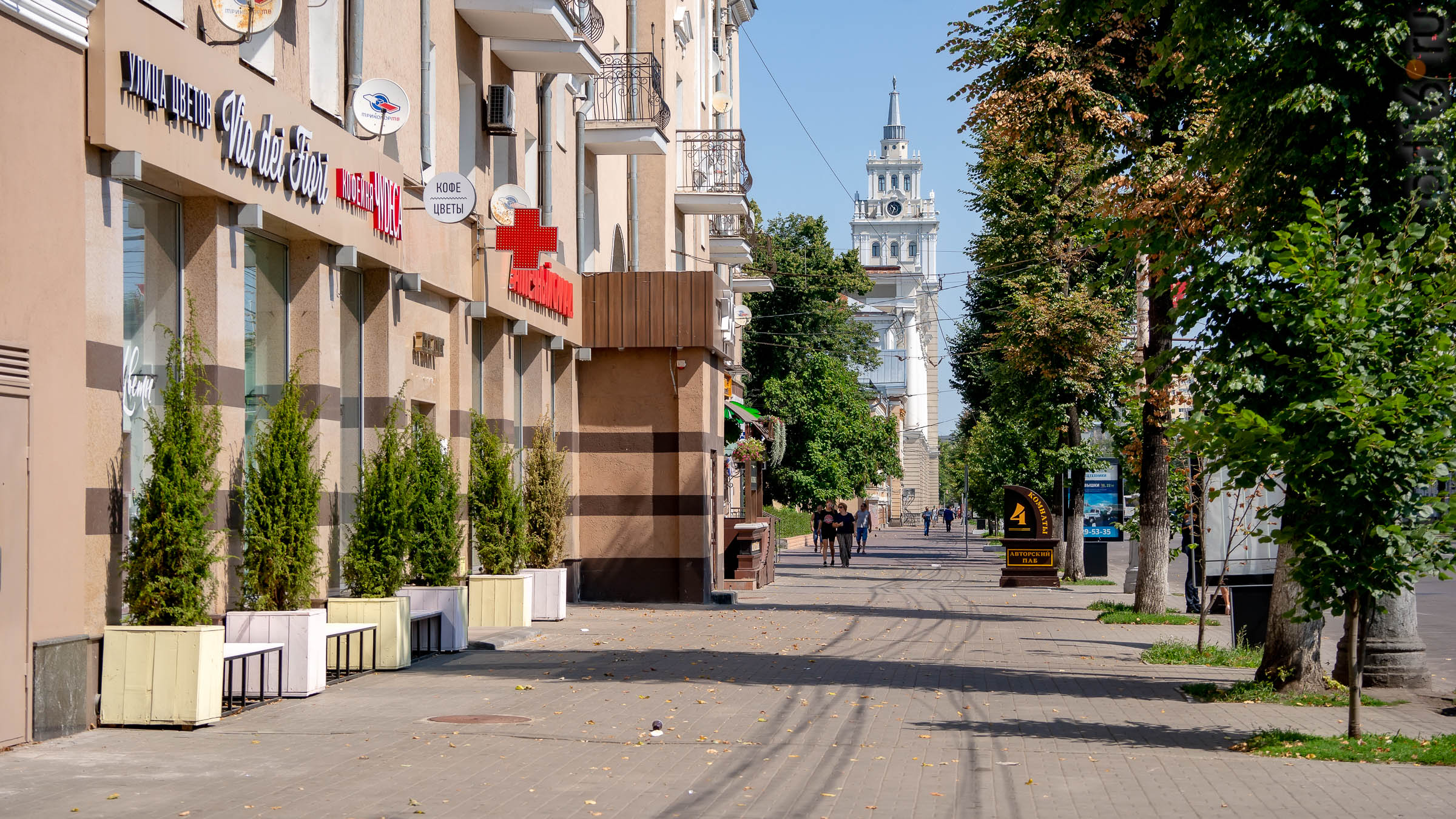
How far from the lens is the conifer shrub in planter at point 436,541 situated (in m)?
15.5

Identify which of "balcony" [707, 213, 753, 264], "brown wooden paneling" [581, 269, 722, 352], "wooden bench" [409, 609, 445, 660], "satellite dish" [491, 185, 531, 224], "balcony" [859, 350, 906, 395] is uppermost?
"balcony" [859, 350, 906, 395]

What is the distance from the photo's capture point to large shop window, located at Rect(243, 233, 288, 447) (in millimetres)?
13430

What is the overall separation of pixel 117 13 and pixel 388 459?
5600 mm

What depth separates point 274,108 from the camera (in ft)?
42.2

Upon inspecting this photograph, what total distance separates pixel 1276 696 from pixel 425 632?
8.54 m

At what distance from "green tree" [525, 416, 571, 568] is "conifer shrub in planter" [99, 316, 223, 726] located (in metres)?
9.35

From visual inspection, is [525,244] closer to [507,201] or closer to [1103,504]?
[507,201]

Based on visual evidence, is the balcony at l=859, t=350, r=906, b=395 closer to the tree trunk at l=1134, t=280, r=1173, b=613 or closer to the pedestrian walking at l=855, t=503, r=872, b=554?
the pedestrian walking at l=855, t=503, r=872, b=554

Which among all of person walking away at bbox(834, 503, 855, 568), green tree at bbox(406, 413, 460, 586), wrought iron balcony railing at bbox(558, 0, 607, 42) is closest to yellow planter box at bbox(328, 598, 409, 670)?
green tree at bbox(406, 413, 460, 586)

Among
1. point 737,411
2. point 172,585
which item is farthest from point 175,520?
point 737,411

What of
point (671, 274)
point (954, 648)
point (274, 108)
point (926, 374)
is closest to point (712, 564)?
point (671, 274)

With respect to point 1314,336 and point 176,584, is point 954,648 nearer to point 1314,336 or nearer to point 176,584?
point 1314,336

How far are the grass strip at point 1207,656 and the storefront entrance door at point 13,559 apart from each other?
38.5ft

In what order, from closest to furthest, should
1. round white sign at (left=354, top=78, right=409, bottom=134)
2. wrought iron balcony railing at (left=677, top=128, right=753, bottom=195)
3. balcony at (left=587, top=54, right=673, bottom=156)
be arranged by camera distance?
1. round white sign at (left=354, top=78, right=409, bottom=134)
2. balcony at (left=587, top=54, right=673, bottom=156)
3. wrought iron balcony railing at (left=677, top=128, right=753, bottom=195)
